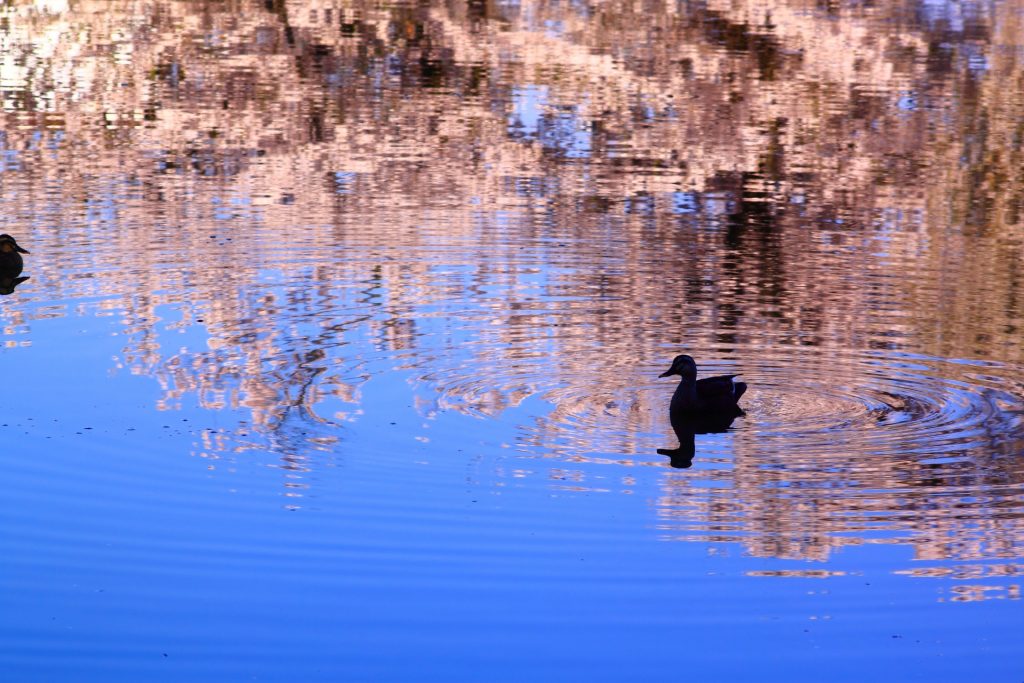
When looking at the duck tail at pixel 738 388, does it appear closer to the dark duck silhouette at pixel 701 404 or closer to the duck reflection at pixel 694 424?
the dark duck silhouette at pixel 701 404

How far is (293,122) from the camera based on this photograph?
26.8 m

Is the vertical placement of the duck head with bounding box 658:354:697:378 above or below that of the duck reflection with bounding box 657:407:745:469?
above

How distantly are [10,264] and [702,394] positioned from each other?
27.3 feet

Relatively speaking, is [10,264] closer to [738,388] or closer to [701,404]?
[701,404]

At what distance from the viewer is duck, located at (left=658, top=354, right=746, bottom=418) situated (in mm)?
12859

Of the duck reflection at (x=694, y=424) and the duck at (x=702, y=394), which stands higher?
the duck at (x=702, y=394)

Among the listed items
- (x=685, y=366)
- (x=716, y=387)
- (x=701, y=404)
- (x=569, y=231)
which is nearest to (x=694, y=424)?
(x=701, y=404)

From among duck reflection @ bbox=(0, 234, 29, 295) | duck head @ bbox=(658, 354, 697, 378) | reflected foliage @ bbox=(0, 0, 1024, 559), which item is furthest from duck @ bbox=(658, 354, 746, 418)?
duck reflection @ bbox=(0, 234, 29, 295)

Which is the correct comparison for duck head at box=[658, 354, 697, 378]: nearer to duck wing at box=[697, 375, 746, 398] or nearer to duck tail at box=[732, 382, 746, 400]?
duck wing at box=[697, 375, 746, 398]

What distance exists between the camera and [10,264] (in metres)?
17.6

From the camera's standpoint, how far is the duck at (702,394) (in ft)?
42.2

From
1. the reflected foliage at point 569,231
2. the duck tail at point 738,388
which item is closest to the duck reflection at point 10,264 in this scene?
the reflected foliage at point 569,231

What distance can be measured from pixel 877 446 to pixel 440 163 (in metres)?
12.5

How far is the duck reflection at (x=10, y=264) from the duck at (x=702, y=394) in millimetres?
7847
